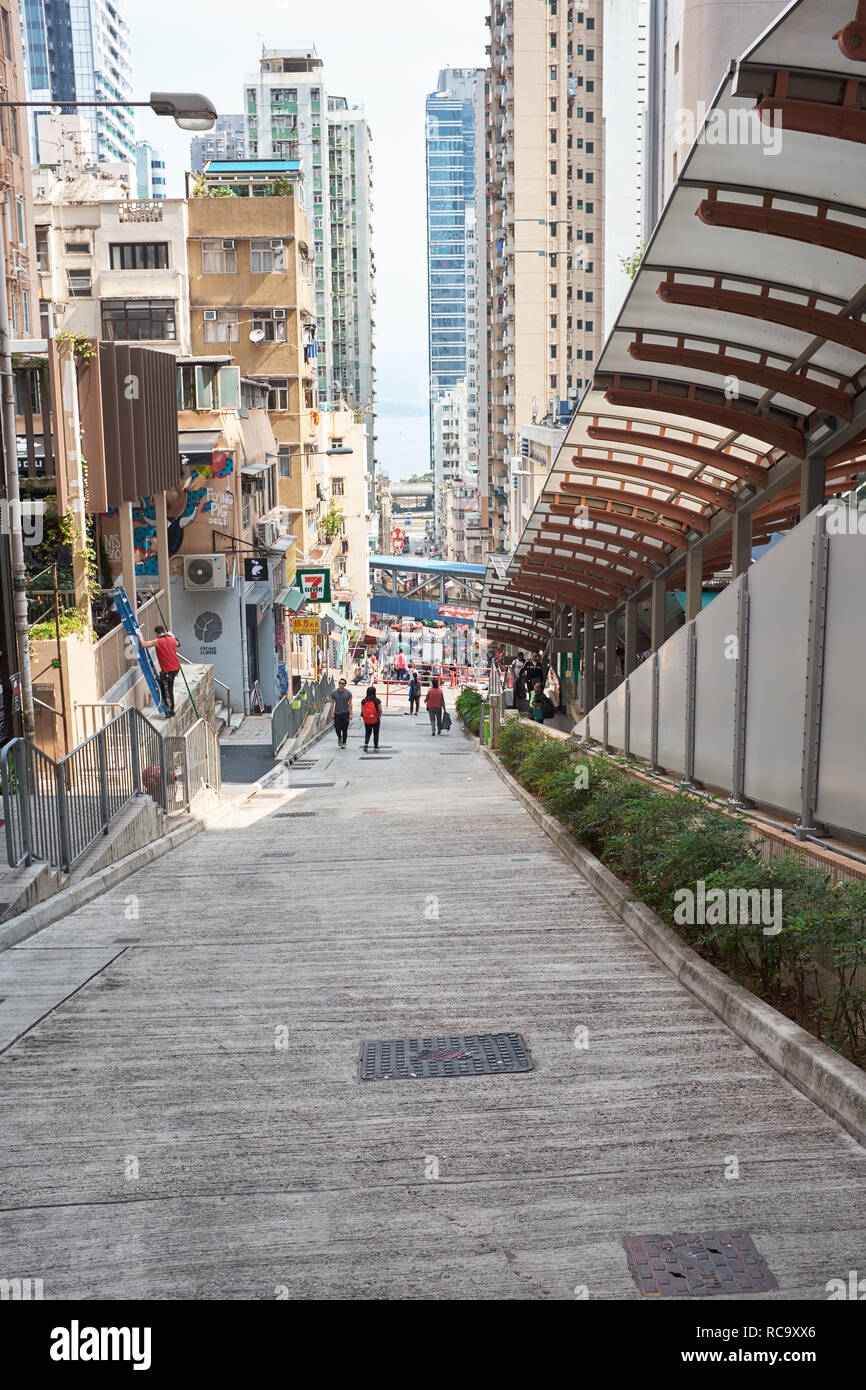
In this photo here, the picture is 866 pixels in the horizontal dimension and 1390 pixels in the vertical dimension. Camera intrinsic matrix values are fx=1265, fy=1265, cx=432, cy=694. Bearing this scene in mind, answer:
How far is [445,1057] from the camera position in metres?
5.68

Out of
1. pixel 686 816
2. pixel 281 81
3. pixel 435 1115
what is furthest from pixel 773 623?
pixel 281 81

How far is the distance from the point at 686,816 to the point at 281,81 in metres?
174

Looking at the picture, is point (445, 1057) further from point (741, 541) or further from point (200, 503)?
point (200, 503)

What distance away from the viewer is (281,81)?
161375 millimetres

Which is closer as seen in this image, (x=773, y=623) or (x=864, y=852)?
(x=864, y=852)

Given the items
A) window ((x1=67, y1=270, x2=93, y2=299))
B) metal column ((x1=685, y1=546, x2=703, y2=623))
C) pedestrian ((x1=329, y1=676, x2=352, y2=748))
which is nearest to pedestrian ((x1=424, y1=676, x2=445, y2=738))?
pedestrian ((x1=329, y1=676, x2=352, y2=748))

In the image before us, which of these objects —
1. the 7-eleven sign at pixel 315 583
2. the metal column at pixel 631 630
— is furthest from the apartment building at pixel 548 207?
the metal column at pixel 631 630

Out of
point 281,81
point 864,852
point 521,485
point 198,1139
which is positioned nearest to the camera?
point 198,1139

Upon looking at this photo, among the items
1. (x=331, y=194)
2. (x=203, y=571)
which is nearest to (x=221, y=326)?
(x=203, y=571)

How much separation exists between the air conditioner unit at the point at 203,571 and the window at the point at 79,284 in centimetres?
2437

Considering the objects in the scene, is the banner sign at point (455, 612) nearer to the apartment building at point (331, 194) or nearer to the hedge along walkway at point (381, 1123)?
the apartment building at point (331, 194)
